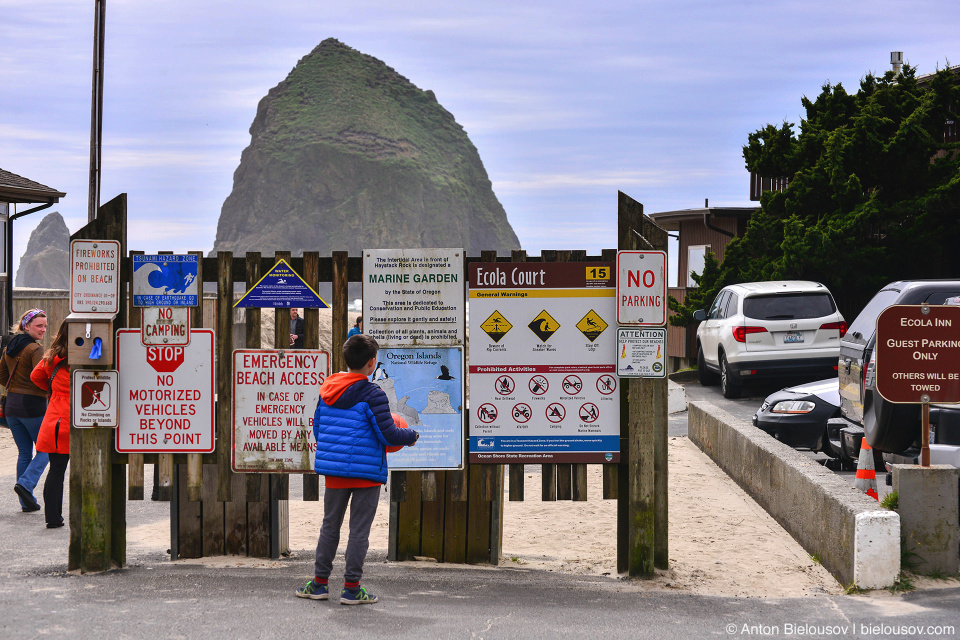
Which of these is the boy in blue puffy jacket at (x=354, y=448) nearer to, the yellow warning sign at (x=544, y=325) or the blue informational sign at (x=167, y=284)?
the yellow warning sign at (x=544, y=325)

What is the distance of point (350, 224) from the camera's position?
168 meters

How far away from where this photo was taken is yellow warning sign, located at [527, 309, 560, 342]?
621 centimetres

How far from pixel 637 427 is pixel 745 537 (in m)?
2.35

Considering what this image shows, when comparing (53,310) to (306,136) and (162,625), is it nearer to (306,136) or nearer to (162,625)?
(162,625)

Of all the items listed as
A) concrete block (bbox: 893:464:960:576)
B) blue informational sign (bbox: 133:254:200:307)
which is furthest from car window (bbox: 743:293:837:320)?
blue informational sign (bbox: 133:254:200:307)

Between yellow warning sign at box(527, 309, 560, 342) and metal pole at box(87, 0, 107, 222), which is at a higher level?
metal pole at box(87, 0, 107, 222)

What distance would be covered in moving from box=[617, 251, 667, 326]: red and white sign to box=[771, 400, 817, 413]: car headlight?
5.30m

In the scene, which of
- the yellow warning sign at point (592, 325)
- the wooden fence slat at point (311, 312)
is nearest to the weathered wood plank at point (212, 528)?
the wooden fence slat at point (311, 312)

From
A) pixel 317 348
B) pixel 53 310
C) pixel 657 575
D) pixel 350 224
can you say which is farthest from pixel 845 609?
pixel 350 224

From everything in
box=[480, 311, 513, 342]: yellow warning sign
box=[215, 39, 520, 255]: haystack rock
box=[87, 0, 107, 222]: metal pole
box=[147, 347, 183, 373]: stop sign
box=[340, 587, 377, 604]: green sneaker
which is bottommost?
box=[340, 587, 377, 604]: green sneaker

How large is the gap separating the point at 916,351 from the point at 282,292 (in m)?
4.13

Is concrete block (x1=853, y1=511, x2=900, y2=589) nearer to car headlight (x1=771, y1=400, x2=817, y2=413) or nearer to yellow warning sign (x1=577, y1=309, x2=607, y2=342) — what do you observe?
yellow warning sign (x1=577, y1=309, x2=607, y2=342)

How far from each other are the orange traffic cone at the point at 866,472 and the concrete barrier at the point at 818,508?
0.40 m

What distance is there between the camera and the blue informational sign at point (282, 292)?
20.0 ft
